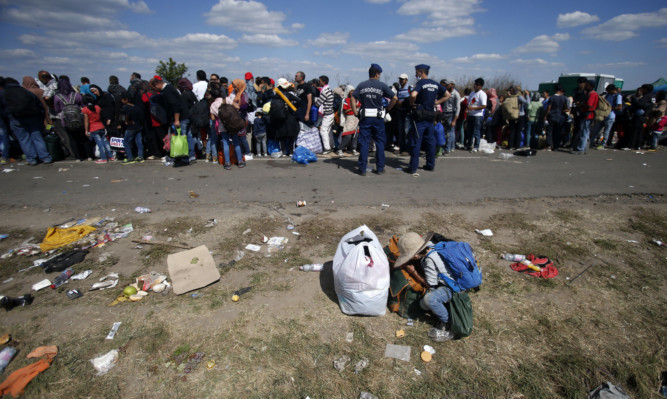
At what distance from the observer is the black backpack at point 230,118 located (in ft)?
23.9

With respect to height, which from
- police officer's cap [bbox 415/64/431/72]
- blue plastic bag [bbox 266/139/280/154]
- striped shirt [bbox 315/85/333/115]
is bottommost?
blue plastic bag [bbox 266/139/280/154]

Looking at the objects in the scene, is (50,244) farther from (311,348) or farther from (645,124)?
(645,124)

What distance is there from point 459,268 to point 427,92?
16.0 ft

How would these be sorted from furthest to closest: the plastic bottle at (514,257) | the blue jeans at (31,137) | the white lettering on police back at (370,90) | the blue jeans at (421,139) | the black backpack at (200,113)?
the blue jeans at (31,137)
the black backpack at (200,113)
the blue jeans at (421,139)
the white lettering on police back at (370,90)
the plastic bottle at (514,257)

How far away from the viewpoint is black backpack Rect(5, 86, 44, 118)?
7.50 meters

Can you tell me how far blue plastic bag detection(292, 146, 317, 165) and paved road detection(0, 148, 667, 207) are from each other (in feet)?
0.89

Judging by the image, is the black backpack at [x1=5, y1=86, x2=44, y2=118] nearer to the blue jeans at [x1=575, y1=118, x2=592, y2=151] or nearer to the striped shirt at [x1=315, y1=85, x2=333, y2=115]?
the striped shirt at [x1=315, y1=85, x2=333, y2=115]

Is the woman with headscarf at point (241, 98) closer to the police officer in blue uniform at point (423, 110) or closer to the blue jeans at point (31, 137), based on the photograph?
the police officer in blue uniform at point (423, 110)

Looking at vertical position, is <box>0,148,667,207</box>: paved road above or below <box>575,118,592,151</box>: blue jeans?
below

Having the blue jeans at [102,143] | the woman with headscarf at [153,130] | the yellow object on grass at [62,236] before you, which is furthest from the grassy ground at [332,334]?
the blue jeans at [102,143]

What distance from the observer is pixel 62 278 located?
3625 millimetres

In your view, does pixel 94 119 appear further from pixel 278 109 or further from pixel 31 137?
pixel 278 109

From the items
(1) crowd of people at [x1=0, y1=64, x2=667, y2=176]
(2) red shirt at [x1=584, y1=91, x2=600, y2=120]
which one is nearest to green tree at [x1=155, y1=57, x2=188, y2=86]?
(1) crowd of people at [x1=0, y1=64, x2=667, y2=176]

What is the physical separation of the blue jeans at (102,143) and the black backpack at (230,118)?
11.8 feet
